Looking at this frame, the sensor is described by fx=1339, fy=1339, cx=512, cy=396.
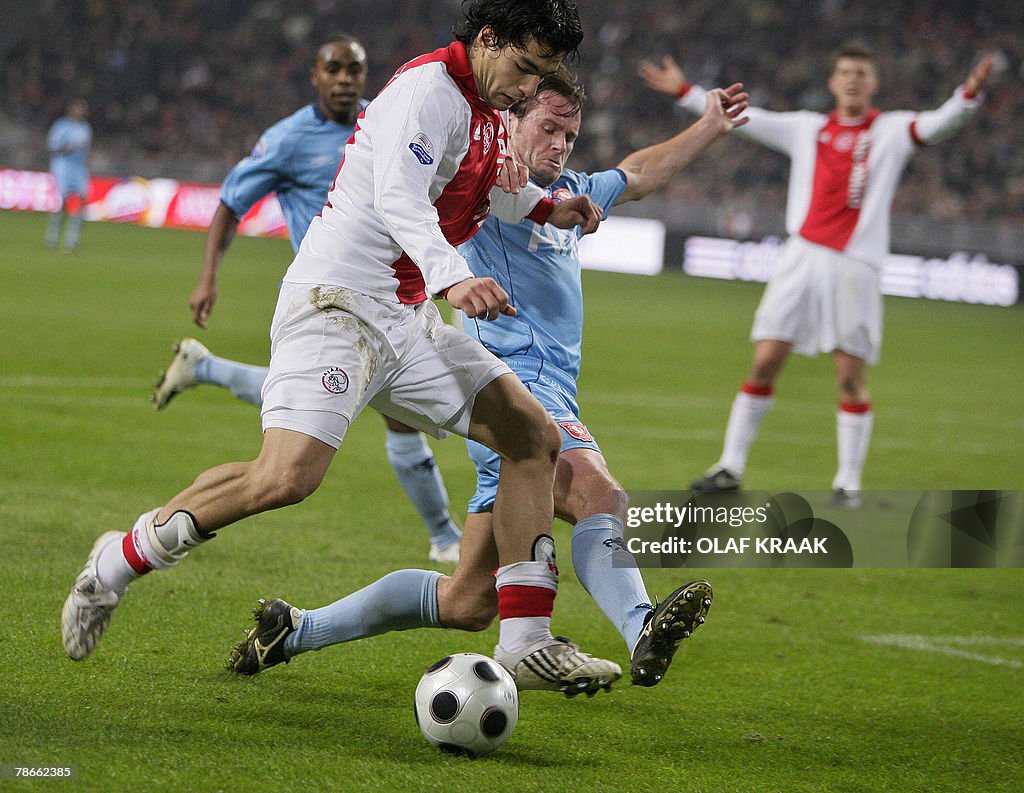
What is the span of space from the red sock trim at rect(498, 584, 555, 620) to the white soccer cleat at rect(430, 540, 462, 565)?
7.27ft

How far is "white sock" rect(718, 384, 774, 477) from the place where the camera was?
26.0ft

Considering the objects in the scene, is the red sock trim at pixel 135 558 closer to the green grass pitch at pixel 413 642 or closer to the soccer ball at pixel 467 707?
the green grass pitch at pixel 413 642

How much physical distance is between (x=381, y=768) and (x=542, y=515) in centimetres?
83

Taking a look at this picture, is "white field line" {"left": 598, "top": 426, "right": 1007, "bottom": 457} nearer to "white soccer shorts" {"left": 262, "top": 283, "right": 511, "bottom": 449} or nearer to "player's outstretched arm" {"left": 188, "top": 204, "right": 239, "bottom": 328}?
"player's outstretched arm" {"left": 188, "top": 204, "right": 239, "bottom": 328}

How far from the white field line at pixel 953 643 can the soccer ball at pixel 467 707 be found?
220 centimetres

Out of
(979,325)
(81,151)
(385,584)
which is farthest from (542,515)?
(81,151)

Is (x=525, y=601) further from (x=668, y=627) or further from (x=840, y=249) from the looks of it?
(x=840, y=249)

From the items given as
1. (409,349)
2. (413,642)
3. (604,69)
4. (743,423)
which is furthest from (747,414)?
(604,69)

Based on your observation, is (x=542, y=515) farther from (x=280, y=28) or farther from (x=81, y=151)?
(x=280, y=28)

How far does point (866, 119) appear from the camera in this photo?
27.2ft

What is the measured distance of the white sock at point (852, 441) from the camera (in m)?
7.97

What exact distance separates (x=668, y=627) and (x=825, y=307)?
5011 millimetres

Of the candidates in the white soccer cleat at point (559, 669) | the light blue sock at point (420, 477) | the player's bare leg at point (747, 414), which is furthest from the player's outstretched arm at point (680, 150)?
the player's bare leg at point (747, 414)

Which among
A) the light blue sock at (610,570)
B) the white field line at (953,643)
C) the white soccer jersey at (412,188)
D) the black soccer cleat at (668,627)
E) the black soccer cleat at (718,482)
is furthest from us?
the black soccer cleat at (718,482)
